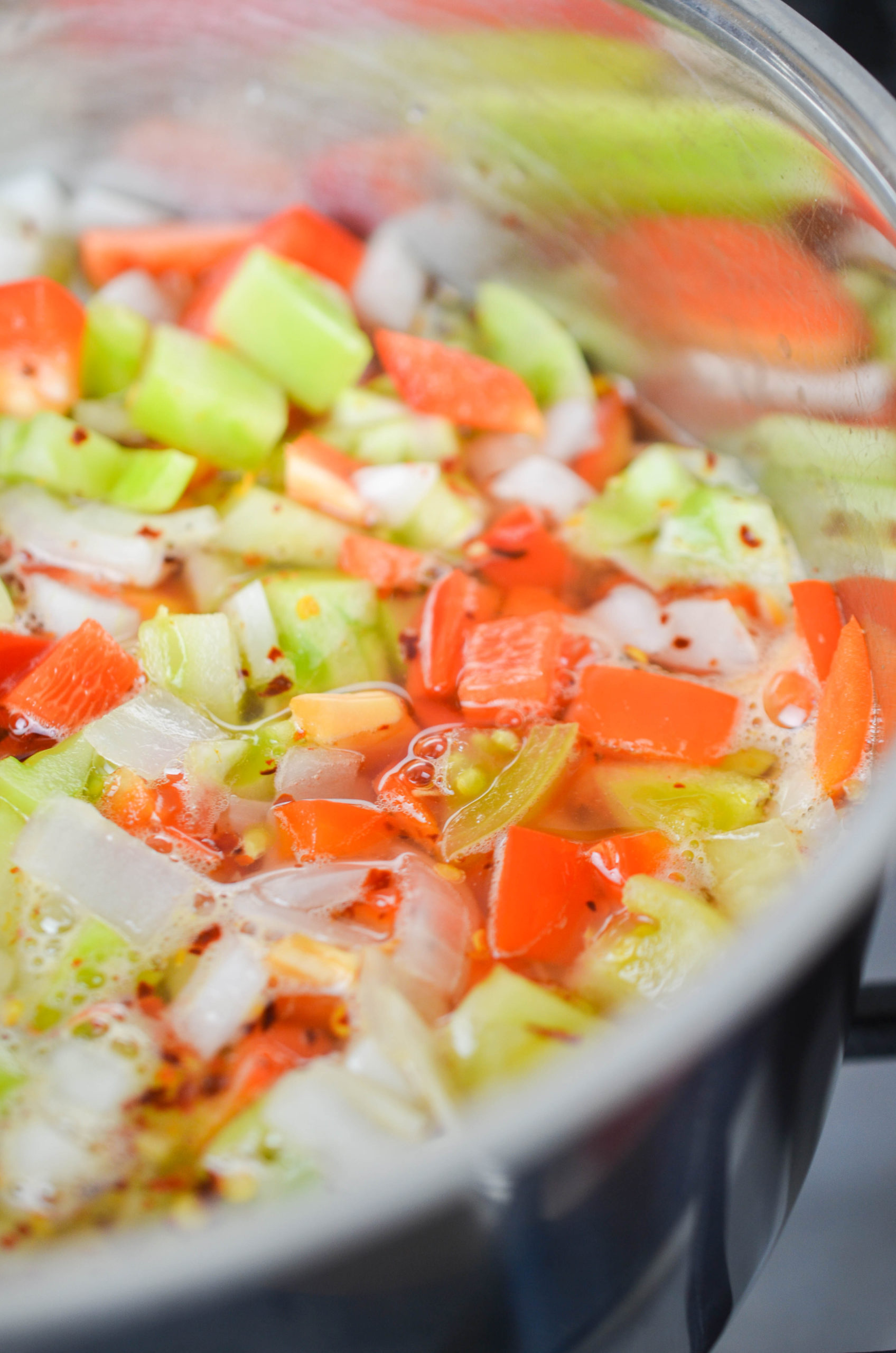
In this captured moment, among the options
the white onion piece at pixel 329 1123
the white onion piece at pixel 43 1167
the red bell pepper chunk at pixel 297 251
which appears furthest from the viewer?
the red bell pepper chunk at pixel 297 251

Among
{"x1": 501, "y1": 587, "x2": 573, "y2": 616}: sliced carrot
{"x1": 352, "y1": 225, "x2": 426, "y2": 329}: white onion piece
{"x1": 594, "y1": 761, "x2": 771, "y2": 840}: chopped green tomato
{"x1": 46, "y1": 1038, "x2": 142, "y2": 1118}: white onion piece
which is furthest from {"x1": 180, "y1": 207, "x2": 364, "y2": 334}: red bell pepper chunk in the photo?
{"x1": 46, "y1": 1038, "x2": 142, "y2": 1118}: white onion piece

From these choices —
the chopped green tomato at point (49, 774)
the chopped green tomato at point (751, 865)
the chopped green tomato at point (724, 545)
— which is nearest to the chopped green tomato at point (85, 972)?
the chopped green tomato at point (49, 774)

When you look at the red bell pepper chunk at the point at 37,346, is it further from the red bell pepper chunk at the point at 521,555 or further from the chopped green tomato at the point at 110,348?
the red bell pepper chunk at the point at 521,555

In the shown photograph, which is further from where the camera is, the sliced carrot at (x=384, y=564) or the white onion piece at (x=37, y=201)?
the white onion piece at (x=37, y=201)

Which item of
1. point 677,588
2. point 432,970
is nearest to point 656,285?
point 677,588

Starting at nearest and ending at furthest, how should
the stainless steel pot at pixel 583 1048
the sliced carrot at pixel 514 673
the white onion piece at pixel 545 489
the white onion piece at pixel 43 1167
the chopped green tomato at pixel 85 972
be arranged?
the stainless steel pot at pixel 583 1048
the white onion piece at pixel 43 1167
the chopped green tomato at pixel 85 972
the sliced carrot at pixel 514 673
the white onion piece at pixel 545 489

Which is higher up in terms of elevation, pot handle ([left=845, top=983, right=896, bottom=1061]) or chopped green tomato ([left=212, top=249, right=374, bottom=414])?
pot handle ([left=845, top=983, right=896, bottom=1061])

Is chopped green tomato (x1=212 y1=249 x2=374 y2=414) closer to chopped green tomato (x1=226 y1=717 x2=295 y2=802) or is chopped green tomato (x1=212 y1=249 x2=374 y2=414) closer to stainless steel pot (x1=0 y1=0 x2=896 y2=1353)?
stainless steel pot (x1=0 y1=0 x2=896 y2=1353)
